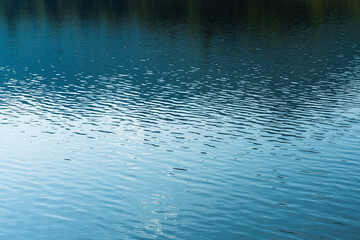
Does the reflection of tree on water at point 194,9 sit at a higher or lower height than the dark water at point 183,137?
lower

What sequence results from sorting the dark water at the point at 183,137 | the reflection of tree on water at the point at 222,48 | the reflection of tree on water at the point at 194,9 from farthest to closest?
the reflection of tree on water at the point at 194,9 < the reflection of tree on water at the point at 222,48 < the dark water at the point at 183,137

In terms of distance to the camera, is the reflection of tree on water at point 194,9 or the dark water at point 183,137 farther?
the reflection of tree on water at point 194,9

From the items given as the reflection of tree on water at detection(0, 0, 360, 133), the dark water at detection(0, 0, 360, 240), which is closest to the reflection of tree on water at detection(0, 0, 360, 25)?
the reflection of tree on water at detection(0, 0, 360, 133)

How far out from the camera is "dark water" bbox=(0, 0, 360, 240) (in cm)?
3356

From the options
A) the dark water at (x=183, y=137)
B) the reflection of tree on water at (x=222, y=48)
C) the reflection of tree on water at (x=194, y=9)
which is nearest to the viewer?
the dark water at (x=183, y=137)

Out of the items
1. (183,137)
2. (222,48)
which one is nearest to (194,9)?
(222,48)

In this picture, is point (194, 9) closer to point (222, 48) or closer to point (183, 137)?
point (222, 48)

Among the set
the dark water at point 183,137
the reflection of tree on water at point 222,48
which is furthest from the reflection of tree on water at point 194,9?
the dark water at point 183,137

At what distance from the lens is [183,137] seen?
1956 inches

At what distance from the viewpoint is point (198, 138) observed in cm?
4925

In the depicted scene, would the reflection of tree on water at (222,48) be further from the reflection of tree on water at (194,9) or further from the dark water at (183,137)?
the dark water at (183,137)

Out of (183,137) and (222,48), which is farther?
(222,48)

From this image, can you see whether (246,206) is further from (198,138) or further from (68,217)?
(198,138)

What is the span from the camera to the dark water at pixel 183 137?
33562mm
